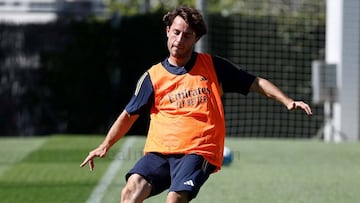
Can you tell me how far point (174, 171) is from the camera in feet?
22.8

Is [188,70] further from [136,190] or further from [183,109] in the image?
[136,190]

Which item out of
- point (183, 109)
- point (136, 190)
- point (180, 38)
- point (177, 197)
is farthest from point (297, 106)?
point (136, 190)

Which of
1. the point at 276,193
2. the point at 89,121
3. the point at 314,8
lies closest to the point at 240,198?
the point at 276,193

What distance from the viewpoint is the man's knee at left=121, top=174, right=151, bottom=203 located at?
6.82 metres

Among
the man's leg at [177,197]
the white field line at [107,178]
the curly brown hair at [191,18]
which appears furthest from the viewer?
the white field line at [107,178]

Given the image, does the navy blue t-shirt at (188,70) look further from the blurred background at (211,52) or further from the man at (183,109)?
the blurred background at (211,52)

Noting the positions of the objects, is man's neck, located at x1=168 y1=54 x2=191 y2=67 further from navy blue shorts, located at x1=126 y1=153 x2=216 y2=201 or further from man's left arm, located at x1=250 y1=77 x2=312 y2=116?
navy blue shorts, located at x1=126 y1=153 x2=216 y2=201

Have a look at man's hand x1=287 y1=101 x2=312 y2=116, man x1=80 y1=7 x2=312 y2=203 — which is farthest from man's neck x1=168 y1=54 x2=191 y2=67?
man's hand x1=287 y1=101 x2=312 y2=116

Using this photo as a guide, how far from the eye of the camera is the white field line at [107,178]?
1057cm

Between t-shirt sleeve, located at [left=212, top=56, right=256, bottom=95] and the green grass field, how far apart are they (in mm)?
3120

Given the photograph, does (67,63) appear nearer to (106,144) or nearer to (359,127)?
(359,127)

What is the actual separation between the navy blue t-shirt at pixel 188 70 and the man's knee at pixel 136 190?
54cm

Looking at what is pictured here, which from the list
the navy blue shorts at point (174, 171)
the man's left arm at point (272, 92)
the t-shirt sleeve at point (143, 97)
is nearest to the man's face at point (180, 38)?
the t-shirt sleeve at point (143, 97)

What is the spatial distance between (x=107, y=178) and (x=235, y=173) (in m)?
1.52
